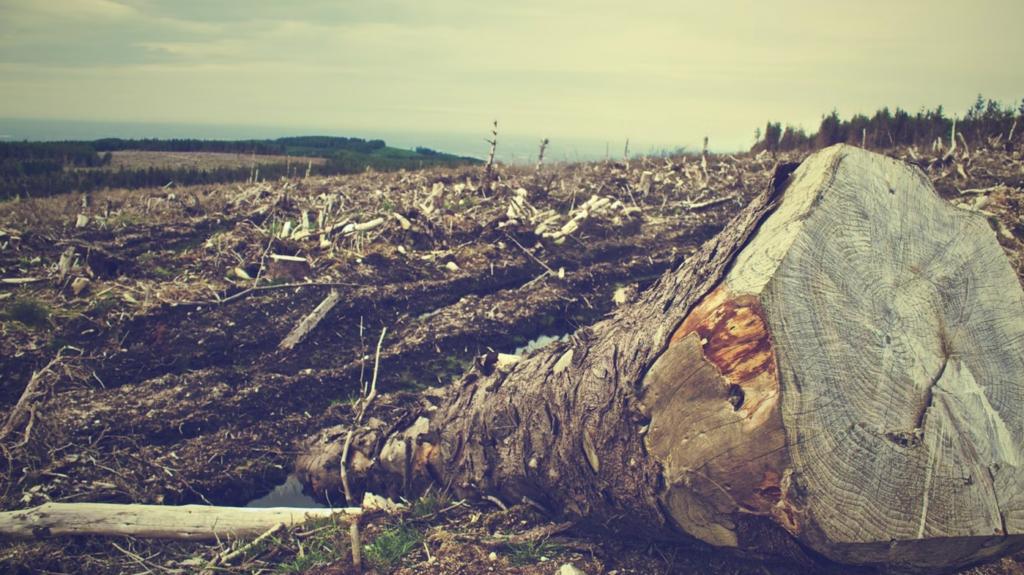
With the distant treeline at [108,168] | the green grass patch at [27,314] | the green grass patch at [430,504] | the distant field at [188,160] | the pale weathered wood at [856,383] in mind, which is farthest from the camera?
the distant field at [188,160]

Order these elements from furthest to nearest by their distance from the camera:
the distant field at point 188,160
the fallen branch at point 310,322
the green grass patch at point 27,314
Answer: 1. the distant field at point 188,160
2. the fallen branch at point 310,322
3. the green grass patch at point 27,314

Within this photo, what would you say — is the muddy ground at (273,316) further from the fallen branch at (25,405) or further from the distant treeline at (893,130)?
the distant treeline at (893,130)

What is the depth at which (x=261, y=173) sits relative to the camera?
2417 centimetres

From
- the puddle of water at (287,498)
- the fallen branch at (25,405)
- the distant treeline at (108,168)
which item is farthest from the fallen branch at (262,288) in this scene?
the distant treeline at (108,168)

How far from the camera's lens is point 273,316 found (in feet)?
22.7

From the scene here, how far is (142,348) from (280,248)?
8.23 ft

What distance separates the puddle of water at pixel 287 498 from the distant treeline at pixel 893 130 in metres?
16.8

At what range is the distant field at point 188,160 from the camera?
82.5 feet

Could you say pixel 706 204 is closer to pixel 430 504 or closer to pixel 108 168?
pixel 430 504

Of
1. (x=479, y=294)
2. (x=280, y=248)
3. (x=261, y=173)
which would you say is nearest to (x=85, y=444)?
(x=280, y=248)

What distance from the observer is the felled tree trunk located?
2.47m

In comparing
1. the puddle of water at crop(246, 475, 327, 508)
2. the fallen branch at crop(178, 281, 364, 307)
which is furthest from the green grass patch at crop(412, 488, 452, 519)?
the fallen branch at crop(178, 281, 364, 307)

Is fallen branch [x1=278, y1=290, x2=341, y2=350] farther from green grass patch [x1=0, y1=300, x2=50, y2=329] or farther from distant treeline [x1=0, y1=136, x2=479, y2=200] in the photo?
distant treeline [x1=0, y1=136, x2=479, y2=200]

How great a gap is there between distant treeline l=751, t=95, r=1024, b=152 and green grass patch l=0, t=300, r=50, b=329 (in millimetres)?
18299
